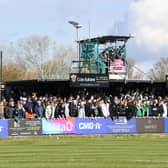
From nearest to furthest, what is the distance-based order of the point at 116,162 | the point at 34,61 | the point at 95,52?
1. the point at 116,162
2. the point at 95,52
3. the point at 34,61

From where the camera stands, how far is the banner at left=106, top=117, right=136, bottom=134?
143 ft

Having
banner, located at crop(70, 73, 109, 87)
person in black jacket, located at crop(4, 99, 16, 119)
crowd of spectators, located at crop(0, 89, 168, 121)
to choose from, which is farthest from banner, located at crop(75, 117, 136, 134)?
person in black jacket, located at crop(4, 99, 16, 119)

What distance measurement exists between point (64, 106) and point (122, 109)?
4230 mm

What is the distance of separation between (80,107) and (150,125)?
6164 mm

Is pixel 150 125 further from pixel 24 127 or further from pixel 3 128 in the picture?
pixel 3 128

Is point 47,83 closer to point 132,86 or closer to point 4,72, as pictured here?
point 132,86

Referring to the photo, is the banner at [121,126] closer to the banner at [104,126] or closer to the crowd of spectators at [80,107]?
the banner at [104,126]

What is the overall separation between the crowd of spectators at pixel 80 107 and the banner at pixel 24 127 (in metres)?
0.35

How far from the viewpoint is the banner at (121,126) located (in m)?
43.7

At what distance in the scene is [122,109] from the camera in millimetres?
42969

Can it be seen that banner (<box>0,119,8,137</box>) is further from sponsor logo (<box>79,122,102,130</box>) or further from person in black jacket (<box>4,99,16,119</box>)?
sponsor logo (<box>79,122,102,130</box>)

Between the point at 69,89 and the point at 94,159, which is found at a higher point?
the point at 69,89

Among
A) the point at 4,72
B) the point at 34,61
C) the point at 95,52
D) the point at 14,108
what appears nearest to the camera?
the point at 14,108

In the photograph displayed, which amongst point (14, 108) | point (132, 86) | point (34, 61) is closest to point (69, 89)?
point (132, 86)
